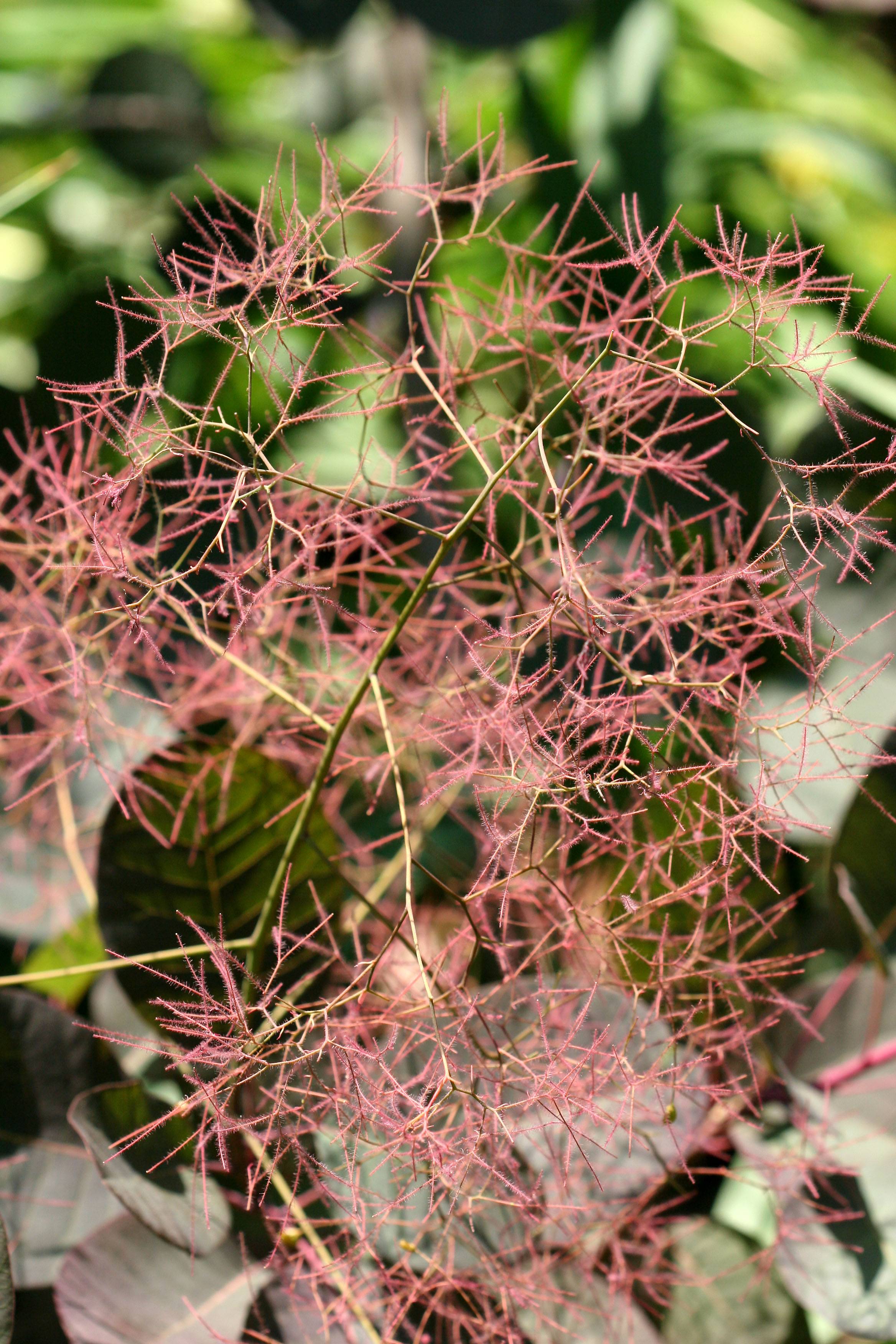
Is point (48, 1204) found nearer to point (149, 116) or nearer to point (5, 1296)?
point (5, 1296)

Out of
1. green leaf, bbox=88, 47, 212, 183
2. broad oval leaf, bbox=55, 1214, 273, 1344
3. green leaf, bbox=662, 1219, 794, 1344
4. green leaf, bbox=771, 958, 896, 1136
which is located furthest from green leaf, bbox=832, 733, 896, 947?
green leaf, bbox=88, 47, 212, 183

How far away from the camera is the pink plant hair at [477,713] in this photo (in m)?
0.29

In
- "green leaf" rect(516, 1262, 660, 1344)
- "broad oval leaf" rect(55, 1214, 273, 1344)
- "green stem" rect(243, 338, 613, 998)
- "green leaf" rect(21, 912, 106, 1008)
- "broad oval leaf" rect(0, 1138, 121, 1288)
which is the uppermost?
"green stem" rect(243, 338, 613, 998)

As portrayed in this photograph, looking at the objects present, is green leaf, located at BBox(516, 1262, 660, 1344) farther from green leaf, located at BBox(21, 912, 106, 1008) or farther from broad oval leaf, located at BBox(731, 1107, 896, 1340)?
green leaf, located at BBox(21, 912, 106, 1008)

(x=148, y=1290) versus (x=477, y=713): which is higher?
(x=477, y=713)

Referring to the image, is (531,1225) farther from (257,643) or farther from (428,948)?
(257,643)

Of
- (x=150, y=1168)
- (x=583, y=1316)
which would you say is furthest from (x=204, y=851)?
(x=583, y=1316)

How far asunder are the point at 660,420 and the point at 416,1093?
0.26m

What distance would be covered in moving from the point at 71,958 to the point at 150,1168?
0.44ft

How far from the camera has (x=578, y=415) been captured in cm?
41

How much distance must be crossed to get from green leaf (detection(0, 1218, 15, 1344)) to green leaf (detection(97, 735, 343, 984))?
97 millimetres

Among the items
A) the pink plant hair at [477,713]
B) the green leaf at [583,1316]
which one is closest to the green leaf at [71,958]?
the pink plant hair at [477,713]

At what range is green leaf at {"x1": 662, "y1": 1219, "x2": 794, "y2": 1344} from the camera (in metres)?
0.38

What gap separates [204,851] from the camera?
14.6 inches
